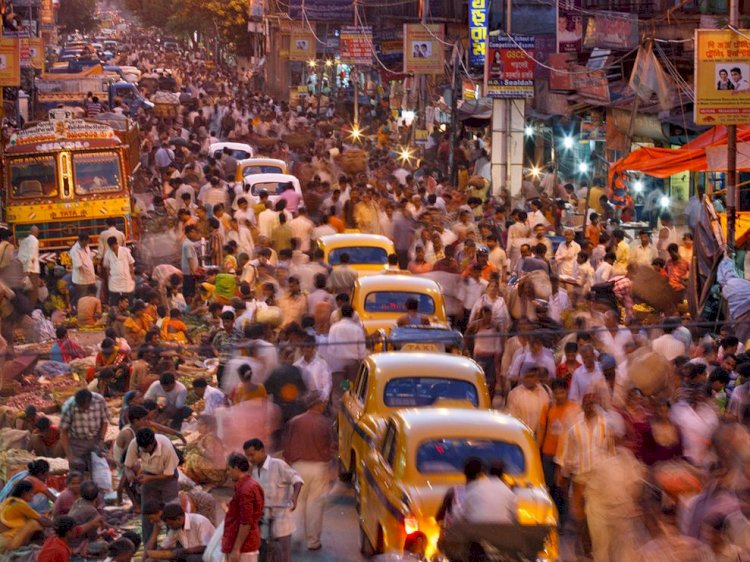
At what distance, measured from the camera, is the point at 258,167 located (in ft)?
Result: 95.5

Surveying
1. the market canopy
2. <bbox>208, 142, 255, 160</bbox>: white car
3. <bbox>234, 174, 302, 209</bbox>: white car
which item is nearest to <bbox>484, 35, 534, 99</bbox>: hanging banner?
<bbox>234, 174, 302, 209</bbox>: white car

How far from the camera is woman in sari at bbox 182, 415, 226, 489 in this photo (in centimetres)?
1252

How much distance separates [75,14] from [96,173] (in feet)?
340

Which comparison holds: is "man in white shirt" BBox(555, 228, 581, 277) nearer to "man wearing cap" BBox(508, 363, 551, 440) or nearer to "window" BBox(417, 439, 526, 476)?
"man wearing cap" BBox(508, 363, 551, 440)

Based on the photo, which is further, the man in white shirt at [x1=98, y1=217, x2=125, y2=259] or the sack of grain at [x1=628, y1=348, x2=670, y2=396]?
the man in white shirt at [x1=98, y1=217, x2=125, y2=259]

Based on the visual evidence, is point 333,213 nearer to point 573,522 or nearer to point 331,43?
point 573,522

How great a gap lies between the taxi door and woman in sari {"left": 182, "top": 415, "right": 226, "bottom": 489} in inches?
45.6

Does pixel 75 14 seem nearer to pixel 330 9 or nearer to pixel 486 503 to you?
pixel 330 9

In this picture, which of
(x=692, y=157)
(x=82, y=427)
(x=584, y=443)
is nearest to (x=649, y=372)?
(x=584, y=443)

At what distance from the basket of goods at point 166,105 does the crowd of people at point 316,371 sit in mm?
24396

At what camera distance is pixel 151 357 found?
15352mm

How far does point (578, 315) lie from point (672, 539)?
685 cm

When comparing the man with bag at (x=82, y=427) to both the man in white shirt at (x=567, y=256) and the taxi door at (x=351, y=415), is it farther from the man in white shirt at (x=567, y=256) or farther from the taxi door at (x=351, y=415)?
the man in white shirt at (x=567, y=256)

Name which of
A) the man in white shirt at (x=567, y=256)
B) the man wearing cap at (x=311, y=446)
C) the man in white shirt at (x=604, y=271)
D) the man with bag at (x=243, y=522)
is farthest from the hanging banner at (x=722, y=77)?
the man with bag at (x=243, y=522)
